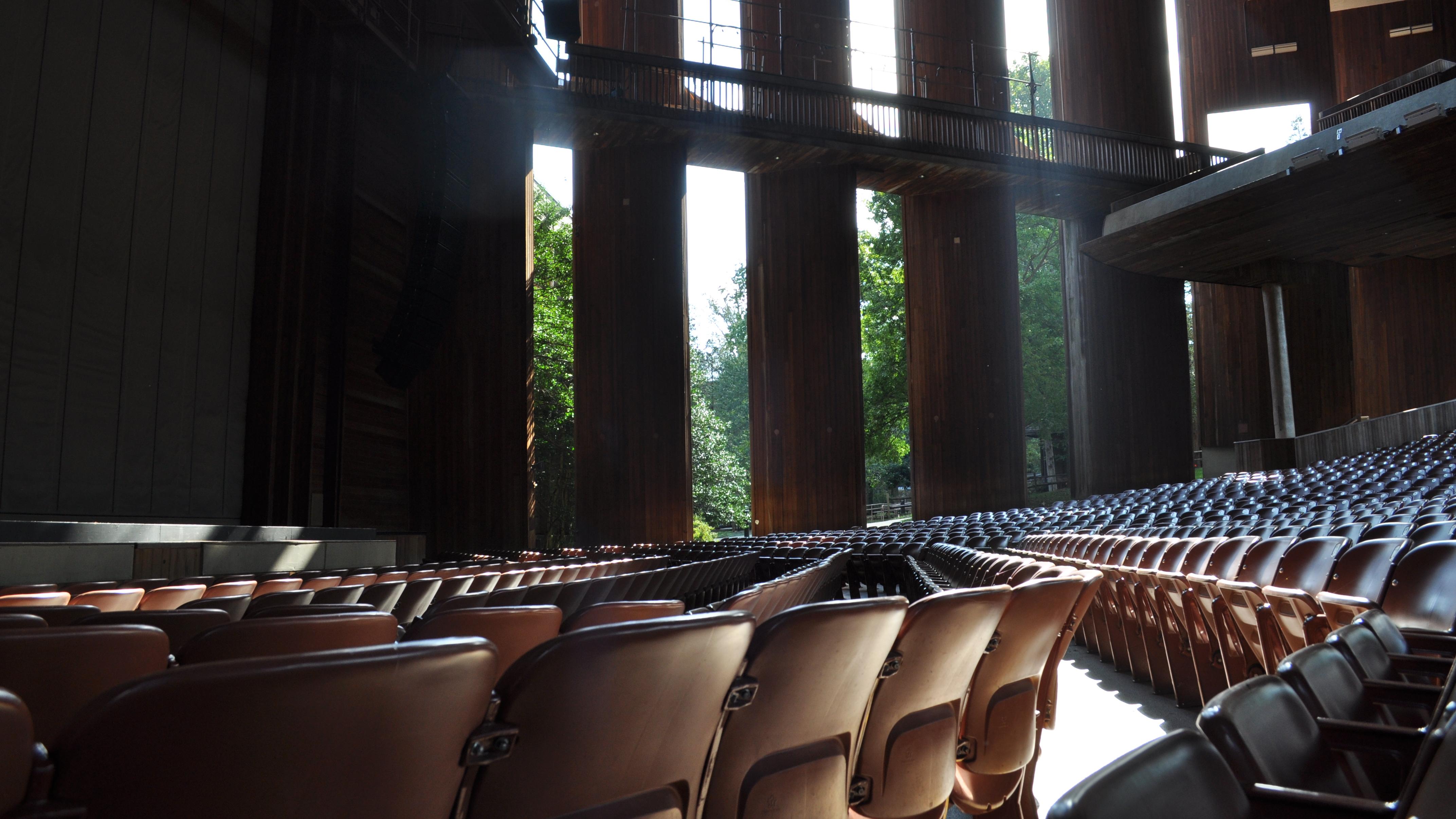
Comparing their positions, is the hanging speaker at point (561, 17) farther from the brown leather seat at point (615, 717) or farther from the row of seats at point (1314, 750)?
the brown leather seat at point (615, 717)

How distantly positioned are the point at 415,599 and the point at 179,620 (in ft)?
4.94

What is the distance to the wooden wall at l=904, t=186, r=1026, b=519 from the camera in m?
16.1

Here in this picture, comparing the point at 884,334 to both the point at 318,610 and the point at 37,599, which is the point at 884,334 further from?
the point at 318,610

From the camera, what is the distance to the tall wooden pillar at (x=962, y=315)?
16094 millimetres

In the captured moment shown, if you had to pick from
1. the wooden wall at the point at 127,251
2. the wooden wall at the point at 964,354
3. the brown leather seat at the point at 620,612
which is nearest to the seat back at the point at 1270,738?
the brown leather seat at the point at 620,612

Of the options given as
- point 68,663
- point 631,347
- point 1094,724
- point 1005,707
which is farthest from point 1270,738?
point 631,347

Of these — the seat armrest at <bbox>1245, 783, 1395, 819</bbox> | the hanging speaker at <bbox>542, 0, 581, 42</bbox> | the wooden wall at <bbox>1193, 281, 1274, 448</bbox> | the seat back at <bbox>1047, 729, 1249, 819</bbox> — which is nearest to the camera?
the seat back at <bbox>1047, 729, 1249, 819</bbox>

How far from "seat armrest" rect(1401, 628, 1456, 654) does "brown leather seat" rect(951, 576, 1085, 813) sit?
718 millimetres

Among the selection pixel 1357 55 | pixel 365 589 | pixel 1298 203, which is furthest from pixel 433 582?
pixel 1357 55

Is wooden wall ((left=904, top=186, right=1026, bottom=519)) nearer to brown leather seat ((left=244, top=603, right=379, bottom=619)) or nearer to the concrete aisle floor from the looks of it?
the concrete aisle floor

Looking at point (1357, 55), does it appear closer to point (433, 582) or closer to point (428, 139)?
point (428, 139)

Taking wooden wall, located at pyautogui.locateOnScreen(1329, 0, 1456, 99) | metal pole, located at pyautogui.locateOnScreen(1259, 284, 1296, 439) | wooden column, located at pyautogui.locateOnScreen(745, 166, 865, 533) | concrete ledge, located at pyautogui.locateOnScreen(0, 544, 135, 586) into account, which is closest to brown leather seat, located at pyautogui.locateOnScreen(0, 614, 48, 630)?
concrete ledge, located at pyautogui.locateOnScreen(0, 544, 135, 586)

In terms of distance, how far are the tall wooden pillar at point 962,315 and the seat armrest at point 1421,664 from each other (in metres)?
14.4

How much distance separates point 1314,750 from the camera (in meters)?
1.17
